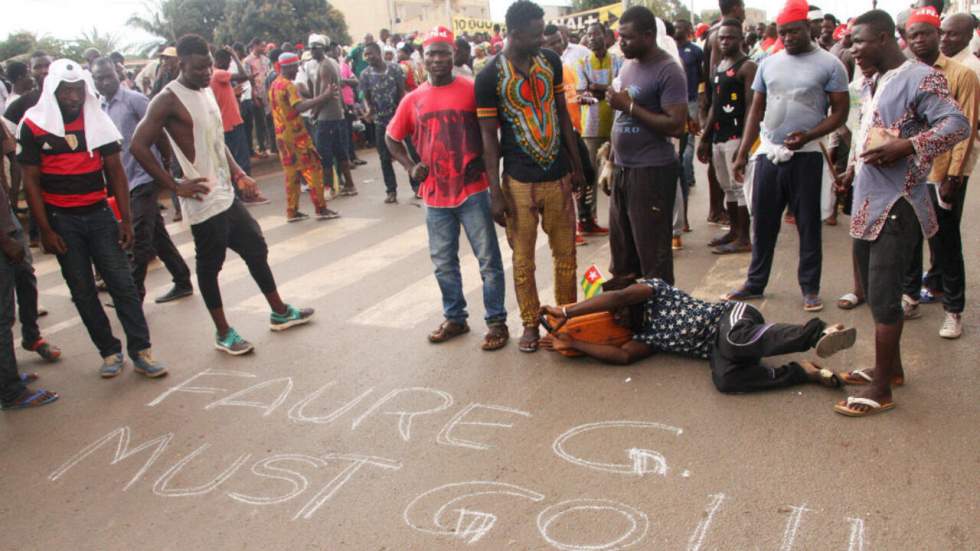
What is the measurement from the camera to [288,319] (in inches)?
232

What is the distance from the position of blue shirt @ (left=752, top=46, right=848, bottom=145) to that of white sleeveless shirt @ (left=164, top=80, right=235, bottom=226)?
377 centimetres

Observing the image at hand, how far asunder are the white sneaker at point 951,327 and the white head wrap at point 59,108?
5299 mm

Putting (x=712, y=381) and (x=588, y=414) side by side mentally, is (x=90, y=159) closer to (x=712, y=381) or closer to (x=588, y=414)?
(x=588, y=414)

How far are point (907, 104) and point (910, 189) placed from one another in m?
0.40

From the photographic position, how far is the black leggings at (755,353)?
401 cm

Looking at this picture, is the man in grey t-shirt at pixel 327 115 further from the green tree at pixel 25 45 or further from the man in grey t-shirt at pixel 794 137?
the green tree at pixel 25 45

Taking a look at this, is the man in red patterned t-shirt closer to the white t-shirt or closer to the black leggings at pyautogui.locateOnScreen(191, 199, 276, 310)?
the black leggings at pyautogui.locateOnScreen(191, 199, 276, 310)

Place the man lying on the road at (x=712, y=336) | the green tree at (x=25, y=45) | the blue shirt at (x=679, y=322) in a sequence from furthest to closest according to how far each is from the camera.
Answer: the green tree at (x=25, y=45)
the blue shirt at (x=679, y=322)
the man lying on the road at (x=712, y=336)

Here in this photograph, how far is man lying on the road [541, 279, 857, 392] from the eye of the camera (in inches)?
157

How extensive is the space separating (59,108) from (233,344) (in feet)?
6.08

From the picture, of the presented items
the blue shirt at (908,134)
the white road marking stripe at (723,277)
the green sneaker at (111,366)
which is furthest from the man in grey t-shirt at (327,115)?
the blue shirt at (908,134)

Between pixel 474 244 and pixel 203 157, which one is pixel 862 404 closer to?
pixel 474 244

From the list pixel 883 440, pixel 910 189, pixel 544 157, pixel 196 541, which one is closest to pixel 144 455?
pixel 196 541

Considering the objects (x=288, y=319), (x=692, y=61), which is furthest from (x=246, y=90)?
(x=288, y=319)
